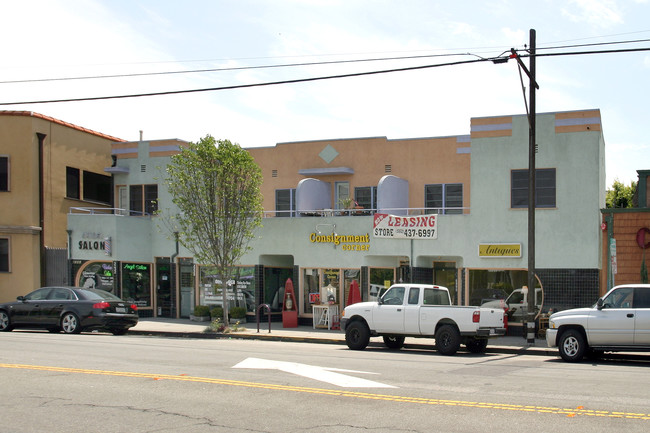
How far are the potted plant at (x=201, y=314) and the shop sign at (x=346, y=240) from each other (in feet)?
16.5

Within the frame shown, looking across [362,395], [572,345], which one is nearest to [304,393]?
[362,395]

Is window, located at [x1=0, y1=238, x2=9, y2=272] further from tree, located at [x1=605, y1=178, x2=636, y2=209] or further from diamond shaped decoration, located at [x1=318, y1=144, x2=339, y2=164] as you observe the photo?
tree, located at [x1=605, y1=178, x2=636, y2=209]

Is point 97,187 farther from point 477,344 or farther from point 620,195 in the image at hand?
point 620,195

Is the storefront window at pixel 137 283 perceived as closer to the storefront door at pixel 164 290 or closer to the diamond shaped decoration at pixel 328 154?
the storefront door at pixel 164 290

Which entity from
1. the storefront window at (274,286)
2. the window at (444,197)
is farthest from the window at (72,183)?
the window at (444,197)

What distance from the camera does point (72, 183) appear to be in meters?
30.3

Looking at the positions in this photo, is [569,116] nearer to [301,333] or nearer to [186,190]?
[301,333]

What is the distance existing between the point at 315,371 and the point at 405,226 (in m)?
11.9

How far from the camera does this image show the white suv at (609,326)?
1508 cm

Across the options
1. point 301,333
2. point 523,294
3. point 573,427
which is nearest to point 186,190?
point 301,333

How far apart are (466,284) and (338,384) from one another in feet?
41.9

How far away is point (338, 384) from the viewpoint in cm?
1088

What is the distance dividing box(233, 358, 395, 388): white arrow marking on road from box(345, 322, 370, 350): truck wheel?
4636mm

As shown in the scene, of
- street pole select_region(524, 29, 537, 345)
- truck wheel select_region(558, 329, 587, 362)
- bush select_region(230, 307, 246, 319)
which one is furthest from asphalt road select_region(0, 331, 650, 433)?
bush select_region(230, 307, 246, 319)
